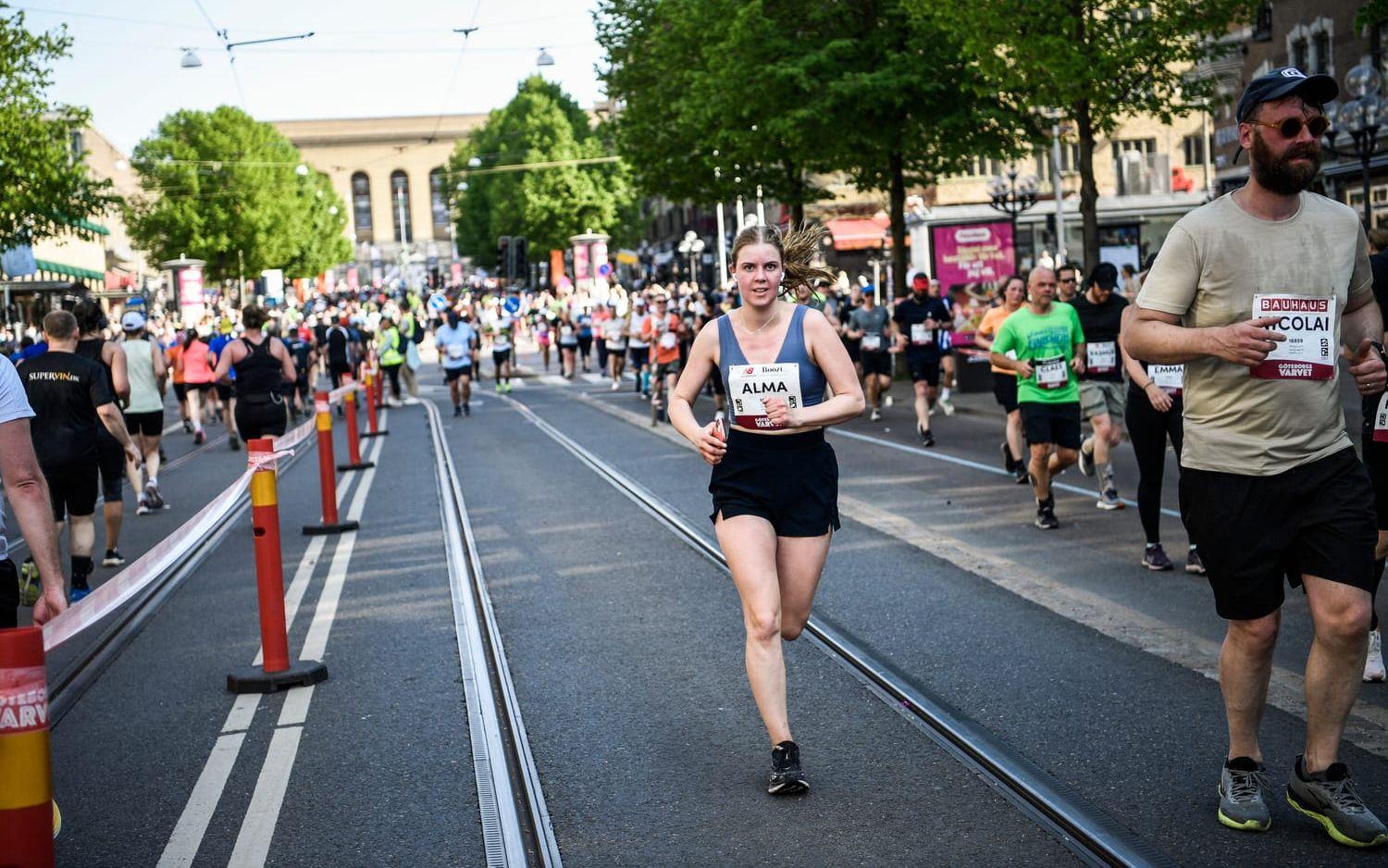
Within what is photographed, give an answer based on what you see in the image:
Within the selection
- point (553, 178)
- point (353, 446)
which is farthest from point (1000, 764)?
point (553, 178)

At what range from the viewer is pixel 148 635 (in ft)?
29.3

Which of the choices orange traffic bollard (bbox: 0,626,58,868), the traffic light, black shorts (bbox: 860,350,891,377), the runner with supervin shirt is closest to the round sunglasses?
the runner with supervin shirt

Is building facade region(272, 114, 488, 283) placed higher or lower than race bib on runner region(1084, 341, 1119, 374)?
higher

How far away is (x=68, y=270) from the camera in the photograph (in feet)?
219

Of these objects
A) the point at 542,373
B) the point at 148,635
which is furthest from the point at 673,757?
the point at 542,373

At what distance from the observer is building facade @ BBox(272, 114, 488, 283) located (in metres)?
148

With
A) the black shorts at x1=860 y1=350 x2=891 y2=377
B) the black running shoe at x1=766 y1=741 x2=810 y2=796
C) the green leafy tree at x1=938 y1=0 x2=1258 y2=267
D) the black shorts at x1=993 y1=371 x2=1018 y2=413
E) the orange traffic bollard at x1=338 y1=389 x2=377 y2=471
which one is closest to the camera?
the black running shoe at x1=766 y1=741 x2=810 y2=796

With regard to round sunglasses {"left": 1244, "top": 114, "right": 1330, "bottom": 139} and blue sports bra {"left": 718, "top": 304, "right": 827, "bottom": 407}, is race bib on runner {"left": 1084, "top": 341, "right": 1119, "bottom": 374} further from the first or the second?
round sunglasses {"left": 1244, "top": 114, "right": 1330, "bottom": 139}

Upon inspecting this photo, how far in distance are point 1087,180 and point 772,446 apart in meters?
17.2

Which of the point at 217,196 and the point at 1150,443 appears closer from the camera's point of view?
the point at 1150,443

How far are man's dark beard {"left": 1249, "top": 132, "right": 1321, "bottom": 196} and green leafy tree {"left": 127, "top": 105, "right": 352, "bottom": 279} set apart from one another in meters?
76.6

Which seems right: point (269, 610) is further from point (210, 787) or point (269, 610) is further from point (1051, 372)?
point (1051, 372)

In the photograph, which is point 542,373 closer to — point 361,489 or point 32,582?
point 361,489

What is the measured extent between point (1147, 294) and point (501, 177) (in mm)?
82865
